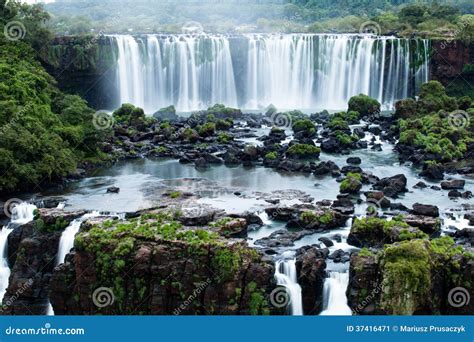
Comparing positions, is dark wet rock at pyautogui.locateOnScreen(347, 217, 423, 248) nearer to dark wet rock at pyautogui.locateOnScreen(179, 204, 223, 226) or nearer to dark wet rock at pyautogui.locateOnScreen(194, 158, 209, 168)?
dark wet rock at pyautogui.locateOnScreen(179, 204, 223, 226)

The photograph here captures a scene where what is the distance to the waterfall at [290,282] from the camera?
23.0 m

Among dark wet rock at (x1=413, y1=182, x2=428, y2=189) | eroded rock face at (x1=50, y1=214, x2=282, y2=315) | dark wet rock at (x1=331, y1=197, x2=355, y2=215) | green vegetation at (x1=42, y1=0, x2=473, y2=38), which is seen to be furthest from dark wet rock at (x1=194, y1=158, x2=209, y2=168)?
green vegetation at (x1=42, y1=0, x2=473, y2=38)

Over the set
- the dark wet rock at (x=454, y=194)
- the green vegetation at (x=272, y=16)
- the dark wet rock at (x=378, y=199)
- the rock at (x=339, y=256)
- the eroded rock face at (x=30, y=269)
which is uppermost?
the green vegetation at (x=272, y=16)

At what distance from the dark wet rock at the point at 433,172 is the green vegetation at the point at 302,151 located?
6697 mm

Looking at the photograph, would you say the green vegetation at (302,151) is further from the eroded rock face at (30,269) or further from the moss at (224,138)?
the eroded rock face at (30,269)

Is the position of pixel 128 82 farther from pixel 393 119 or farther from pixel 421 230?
pixel 421 230

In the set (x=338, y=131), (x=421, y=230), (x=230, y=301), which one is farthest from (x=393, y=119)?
(x=230, y=301)

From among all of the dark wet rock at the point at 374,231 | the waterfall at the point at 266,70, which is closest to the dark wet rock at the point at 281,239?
the dark wet rock at the point at 374,231

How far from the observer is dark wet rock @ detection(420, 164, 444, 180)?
35.9m

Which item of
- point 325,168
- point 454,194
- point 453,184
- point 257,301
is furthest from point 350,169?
point 257,301

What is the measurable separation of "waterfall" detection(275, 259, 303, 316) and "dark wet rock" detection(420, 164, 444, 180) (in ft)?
48.6

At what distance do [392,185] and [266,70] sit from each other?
30.3m

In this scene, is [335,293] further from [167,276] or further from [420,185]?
[420,185]

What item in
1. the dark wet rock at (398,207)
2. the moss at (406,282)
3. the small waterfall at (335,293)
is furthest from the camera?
the dark wet rock at (398,207)
